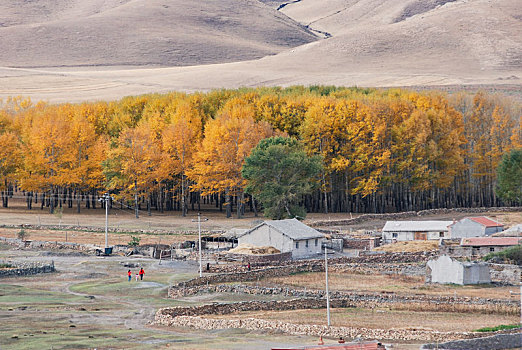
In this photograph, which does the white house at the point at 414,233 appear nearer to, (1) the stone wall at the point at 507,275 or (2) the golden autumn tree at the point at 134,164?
(1) the stone wall at the point at 507,275

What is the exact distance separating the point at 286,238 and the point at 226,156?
31.3 m

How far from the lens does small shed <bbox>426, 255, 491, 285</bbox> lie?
181ft

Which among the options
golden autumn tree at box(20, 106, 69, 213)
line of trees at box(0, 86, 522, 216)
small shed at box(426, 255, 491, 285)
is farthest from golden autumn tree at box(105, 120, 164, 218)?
small shed at box(426, 255, 491, 285)

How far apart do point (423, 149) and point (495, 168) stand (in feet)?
37.1

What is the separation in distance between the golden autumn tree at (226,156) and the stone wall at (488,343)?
6563 centimetres

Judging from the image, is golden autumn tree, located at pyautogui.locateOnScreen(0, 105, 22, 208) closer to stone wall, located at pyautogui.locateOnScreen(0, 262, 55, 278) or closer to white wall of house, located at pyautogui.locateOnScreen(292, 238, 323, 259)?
stone wall, located at pyautogui.locateOnScreen(0, 262, 55, 278)

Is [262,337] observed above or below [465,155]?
below

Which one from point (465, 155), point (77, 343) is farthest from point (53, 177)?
point (77, 343)

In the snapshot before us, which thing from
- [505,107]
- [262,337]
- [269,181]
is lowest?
[262,337]

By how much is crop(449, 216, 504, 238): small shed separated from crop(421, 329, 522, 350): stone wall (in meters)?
42.8

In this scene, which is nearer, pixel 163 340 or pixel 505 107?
pixel 163 340

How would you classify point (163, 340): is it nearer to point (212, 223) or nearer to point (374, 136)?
point (212, 223)

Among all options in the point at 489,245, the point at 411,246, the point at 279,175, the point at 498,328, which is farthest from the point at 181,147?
the point at 498,328

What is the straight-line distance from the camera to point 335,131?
106 metres
